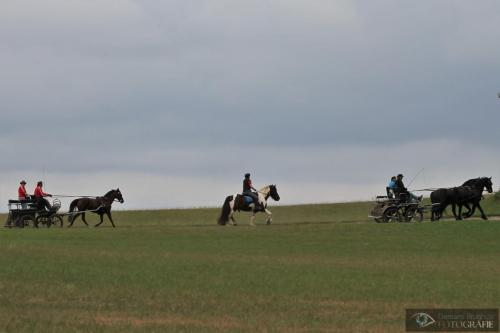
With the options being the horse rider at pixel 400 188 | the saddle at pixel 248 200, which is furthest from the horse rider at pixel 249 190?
the horse rider at pixel 400 188

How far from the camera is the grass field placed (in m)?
17.9

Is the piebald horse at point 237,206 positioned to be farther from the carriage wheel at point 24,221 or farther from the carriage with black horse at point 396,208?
the carriage wheel at point 24,221

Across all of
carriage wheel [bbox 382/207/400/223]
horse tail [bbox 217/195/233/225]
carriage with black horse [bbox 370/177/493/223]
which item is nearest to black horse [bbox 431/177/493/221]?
carriage with black horse [bbox 370/177/493/223]

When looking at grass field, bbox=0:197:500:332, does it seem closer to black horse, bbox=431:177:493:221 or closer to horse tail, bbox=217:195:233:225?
black horse, bbox=431:177:493:221

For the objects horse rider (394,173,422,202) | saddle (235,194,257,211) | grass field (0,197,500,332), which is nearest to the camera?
grass field (0,197,500,332)

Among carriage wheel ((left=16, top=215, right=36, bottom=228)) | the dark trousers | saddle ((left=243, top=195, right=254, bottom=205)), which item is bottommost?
carriage wheel ((left=16, top=215, right=36, bottom=228))

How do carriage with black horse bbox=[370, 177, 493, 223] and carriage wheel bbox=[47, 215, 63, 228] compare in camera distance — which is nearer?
carriage with black horse bbox=[370, 177, 493, 223]

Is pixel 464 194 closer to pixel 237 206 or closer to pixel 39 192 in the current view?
pixel 237 206

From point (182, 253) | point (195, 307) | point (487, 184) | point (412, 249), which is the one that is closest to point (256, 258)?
point (182, 253)

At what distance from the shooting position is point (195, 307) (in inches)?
760

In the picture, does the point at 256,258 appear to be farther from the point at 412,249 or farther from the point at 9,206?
the point at 9,206

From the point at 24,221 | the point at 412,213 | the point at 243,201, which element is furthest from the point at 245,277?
the point at 24,221

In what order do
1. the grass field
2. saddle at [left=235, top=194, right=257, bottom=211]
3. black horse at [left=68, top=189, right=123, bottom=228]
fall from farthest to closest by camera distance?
1. black horse at [left=68, top=189, right=123, bottom=228]
2. saddle at [left=235, top=194, right=257, bottom=211]
3. the grass field

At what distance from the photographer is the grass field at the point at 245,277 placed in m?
17.9
